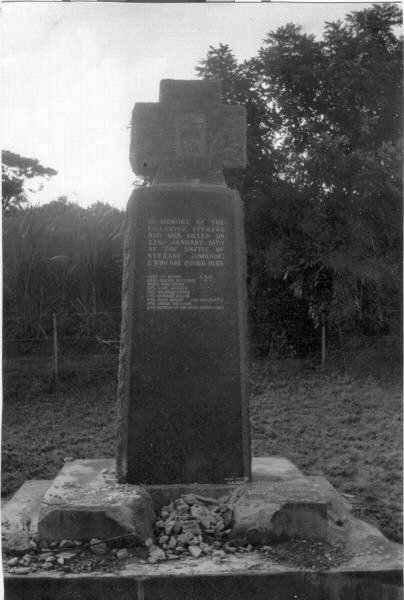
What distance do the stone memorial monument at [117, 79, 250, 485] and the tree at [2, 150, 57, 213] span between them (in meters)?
3.45

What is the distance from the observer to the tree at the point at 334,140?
884 cm

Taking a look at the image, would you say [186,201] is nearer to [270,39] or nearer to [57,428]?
[57,428]

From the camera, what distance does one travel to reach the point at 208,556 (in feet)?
12.8

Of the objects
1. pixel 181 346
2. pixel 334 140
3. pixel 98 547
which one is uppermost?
pixel 334 140

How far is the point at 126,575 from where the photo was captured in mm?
3645

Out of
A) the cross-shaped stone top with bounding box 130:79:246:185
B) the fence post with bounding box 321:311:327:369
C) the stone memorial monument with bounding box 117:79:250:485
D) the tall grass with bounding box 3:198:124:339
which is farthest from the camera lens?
the fence post with bounding box 321:311:327:369

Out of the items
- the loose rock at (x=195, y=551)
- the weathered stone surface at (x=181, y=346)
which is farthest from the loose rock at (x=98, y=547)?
the weathered stone surface at (x=181, y=346)

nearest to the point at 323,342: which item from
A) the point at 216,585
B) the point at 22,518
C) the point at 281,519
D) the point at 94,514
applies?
the point at 281,519

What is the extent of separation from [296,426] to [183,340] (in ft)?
12.0

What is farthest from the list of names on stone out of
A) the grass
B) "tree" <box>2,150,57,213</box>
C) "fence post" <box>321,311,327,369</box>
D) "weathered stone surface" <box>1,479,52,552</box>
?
"fence post" <box>321,311,327,369</box>

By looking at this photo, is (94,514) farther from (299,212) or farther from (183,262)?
(299,212)

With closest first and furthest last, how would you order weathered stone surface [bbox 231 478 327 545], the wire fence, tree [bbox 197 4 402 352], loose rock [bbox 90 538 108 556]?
loose rock [bbox 90 538 108 556]
weathered stone surface [bbox 231 478 327 545]
tree [bbox 197 4 402 352]
the wire fence

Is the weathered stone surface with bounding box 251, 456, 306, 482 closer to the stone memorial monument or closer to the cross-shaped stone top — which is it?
the stone memorial monument

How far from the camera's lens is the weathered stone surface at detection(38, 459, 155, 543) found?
397 centimetres
